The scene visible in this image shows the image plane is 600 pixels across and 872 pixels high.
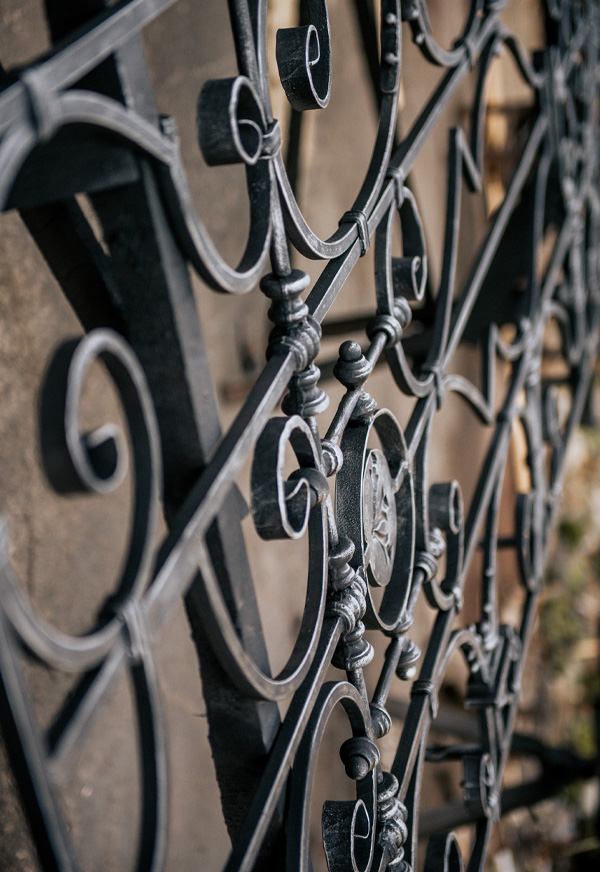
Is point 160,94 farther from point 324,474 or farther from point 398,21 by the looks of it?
point 324,474

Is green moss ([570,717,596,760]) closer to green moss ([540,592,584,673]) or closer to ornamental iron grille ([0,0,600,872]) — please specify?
green moss ([540,592,584,673])

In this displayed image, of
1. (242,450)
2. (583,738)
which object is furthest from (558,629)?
(242,450)

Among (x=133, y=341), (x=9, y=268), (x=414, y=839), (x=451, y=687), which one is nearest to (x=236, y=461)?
(x=133, y=341)

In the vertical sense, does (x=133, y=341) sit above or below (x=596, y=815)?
above

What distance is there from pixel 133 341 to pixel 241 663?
0.49ft

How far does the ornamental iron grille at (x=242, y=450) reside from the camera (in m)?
0.25

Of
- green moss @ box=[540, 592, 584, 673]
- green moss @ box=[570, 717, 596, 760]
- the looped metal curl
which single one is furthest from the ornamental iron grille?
green moss @ box=[570, 717, 596, 760]

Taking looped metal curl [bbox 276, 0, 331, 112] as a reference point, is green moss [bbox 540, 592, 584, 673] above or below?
below

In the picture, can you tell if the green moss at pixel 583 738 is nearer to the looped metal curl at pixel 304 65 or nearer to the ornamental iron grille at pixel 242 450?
the ornamental iron grille at pixel 242 450

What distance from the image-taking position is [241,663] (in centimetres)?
34

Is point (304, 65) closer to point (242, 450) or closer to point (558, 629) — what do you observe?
point (242, 450)

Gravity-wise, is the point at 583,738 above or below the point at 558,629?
below

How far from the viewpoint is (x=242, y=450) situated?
34 centimetres

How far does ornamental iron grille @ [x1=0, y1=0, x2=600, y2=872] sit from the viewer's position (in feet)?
0.83
